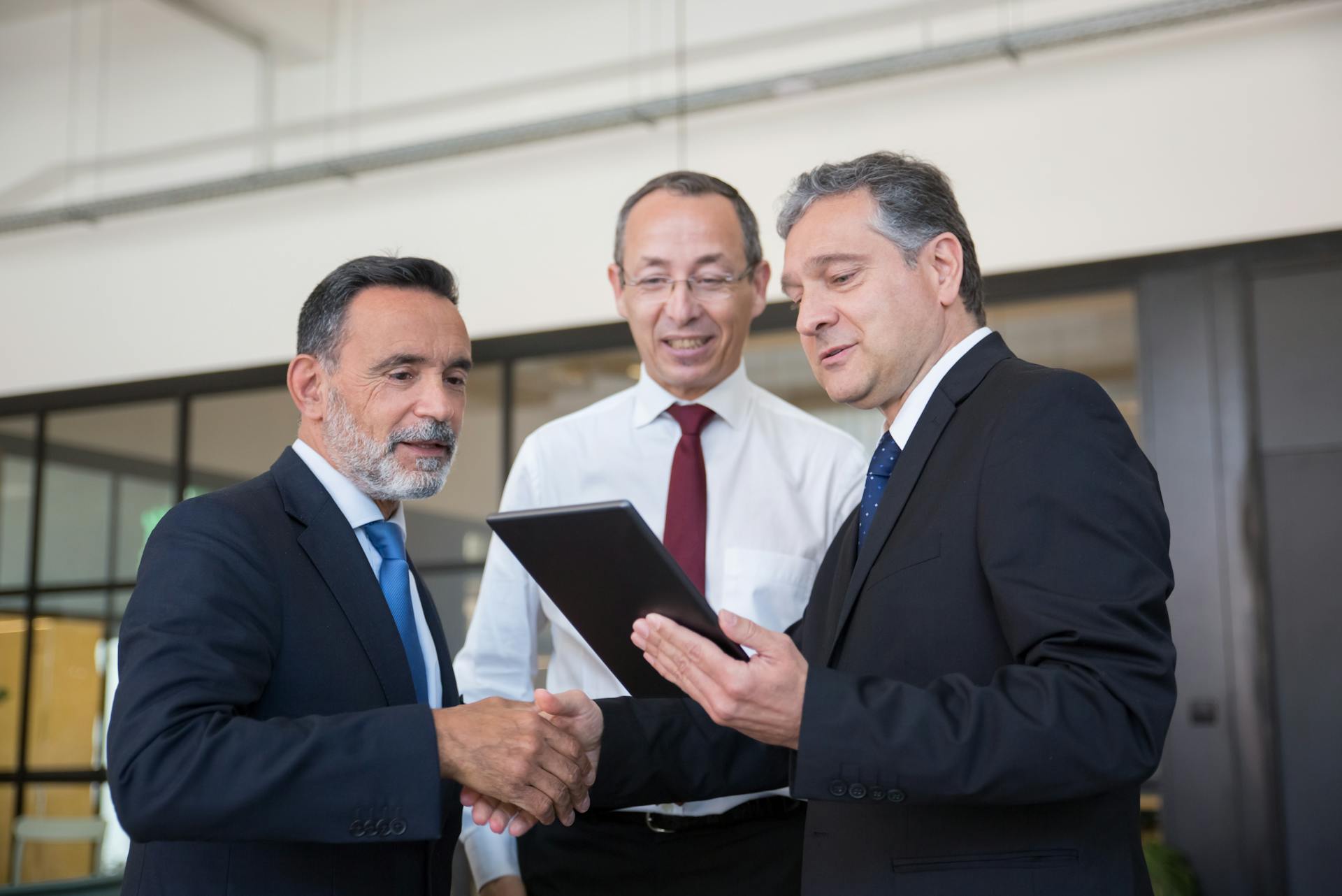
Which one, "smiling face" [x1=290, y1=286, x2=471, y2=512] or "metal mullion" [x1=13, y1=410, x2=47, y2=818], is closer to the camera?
"smiling face" [x1=290, y1=286, x2=471, y2=512]

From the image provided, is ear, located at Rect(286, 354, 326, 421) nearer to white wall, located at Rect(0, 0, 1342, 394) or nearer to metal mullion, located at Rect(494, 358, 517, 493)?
white wall, located at Rect(0, 0, 1342, 394)

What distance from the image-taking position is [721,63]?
5730 millimetres

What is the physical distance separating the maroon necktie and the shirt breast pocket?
2.5 inches

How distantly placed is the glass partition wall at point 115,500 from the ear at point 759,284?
9.10ft

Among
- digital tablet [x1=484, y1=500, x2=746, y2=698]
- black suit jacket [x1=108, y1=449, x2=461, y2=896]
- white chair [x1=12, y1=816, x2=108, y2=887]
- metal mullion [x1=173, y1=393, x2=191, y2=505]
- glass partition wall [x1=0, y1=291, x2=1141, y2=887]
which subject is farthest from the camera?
metal mullion [x1=173, y1=393, x2=191, y2=505]

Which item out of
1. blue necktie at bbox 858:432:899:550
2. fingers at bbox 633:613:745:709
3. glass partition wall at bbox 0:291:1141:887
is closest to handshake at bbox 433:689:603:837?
fingers at bbox 633:613:745:709

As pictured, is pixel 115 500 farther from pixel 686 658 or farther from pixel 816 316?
pixel 686 658

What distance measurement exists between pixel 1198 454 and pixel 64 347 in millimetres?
5624

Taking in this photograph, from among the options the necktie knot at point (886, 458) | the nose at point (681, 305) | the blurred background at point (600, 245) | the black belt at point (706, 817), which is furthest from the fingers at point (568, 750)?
the blurred background at point (600, 245)

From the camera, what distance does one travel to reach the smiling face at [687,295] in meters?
2.80

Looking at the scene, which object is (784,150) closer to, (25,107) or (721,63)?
(721,63)

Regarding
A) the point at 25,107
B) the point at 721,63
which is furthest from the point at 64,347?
the point at 721,63

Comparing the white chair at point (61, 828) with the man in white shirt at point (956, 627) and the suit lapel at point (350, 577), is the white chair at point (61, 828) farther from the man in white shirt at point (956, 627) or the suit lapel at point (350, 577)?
the man in white shirt at point (956, 627)

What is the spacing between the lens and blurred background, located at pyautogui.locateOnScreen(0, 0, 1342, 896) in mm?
4727
